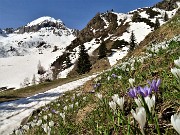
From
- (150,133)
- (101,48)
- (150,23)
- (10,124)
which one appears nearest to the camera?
(150,133)

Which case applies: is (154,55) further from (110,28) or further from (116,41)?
(110,28)

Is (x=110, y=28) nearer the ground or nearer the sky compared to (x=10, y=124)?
nearer the sky

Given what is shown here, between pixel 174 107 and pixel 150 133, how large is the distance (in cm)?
66

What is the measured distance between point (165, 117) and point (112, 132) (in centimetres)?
80

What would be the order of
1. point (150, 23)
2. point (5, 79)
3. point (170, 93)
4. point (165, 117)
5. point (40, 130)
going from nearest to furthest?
point (165, 117)
point (170, 93)
point (40, 130)
point (150, 23)
point (5, 79)

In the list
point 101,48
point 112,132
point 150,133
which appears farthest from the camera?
point 101,48

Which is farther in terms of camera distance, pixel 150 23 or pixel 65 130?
pixel 150 23

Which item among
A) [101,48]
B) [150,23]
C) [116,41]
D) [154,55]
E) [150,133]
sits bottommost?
[150,133]

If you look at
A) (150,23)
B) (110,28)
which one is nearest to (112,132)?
(150,23)

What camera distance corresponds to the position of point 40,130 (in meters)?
7.51

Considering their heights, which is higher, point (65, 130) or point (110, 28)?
point (110, 28)

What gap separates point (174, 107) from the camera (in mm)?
3738

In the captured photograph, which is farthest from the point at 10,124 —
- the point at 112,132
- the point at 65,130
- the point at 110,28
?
the point at 110,28

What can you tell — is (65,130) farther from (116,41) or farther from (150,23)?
(150,23)
